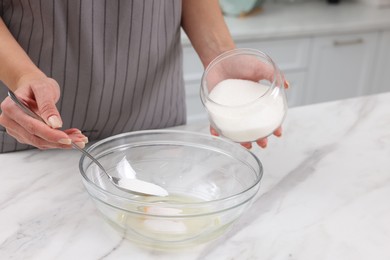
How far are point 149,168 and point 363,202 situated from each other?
35 cm

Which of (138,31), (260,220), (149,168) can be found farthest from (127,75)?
(260,220)

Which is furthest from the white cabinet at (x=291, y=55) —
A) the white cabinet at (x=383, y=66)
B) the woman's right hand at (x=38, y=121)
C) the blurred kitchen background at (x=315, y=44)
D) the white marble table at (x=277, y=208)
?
the woman's right hand at (x=38, y=121)

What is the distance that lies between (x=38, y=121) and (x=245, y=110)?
322 millimetres

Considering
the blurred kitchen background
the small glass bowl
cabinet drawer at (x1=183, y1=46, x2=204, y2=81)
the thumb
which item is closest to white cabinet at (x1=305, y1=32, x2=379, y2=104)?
the blurred kitchen background

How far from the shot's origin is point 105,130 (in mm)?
1329

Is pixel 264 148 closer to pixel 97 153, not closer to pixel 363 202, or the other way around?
pixel 363 202

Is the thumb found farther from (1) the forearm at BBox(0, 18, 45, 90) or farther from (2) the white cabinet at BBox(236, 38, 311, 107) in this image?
(2) the white cabinet at BBox(236, 38, 311, 107)

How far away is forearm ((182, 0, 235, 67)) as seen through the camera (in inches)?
52.9

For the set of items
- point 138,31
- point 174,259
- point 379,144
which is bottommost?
point 379,144

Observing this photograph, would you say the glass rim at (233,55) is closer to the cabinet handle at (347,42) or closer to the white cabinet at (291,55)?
the white cabinet at (291,55)

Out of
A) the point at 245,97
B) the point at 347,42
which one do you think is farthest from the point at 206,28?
the point at 347,42

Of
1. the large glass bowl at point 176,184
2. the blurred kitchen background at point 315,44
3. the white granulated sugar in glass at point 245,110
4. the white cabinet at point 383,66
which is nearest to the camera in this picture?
the large glass bowl at point 176,184

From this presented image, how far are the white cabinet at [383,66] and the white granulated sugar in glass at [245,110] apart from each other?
168cm

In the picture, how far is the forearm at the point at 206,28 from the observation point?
1.34 m
